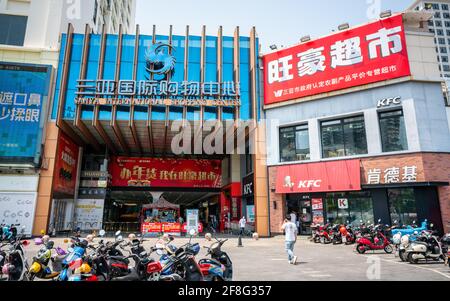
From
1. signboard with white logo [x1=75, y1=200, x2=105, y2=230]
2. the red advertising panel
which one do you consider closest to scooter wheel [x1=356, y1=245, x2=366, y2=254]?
the red advertising panel

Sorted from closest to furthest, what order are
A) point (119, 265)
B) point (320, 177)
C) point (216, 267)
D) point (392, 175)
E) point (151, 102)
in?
point (216, 267) < point (119, 265) < point (392, 175) < point (320, 177) < point (151, 102)

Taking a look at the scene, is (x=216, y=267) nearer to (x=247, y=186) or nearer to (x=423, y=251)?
(x=423, y=251)

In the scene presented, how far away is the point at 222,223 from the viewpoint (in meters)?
35.0

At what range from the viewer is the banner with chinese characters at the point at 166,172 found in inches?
1427

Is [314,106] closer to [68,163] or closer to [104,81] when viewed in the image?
[104,81]

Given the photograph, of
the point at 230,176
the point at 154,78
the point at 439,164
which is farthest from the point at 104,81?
the point at 439,164


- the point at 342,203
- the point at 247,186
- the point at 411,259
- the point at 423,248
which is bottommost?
the point at 411,259

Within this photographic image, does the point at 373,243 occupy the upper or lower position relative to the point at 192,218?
lower

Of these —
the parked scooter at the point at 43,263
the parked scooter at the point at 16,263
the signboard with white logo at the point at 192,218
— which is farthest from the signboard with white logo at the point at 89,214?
Answer: the parked scooter at the point at 16,263

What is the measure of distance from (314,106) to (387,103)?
5.26 m

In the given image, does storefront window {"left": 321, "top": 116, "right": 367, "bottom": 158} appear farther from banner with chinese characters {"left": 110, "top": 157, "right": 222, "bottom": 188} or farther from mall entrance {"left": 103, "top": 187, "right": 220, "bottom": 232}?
banner with chinese characters {"left": 110, "top": 157, "right": 222, "bottom": 188}

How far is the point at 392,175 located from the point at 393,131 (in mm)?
3206

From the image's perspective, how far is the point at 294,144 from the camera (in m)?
24.9

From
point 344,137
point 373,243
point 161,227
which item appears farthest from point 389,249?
point 161,227
